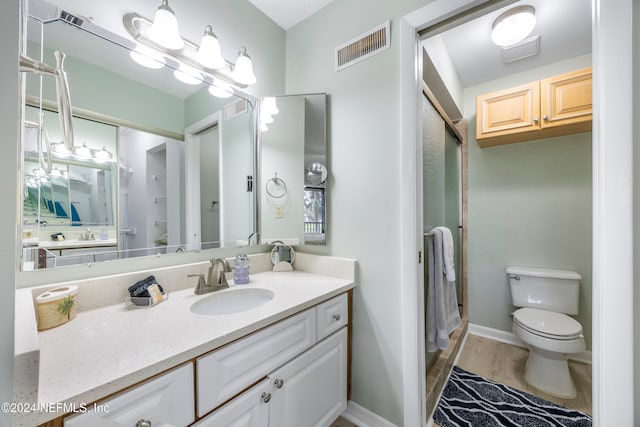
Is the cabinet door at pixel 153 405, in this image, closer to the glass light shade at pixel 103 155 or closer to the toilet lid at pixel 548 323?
the glass light shade at pixel 103 155

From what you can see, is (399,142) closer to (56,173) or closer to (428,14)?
(428,14)

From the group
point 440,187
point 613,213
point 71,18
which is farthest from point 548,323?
point 71,18

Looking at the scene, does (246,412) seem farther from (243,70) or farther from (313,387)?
(243,70)

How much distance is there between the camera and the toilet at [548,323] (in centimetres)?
160

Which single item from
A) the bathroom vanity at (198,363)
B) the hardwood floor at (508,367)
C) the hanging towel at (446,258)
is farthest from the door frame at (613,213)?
the hardwood floor at (508,367)

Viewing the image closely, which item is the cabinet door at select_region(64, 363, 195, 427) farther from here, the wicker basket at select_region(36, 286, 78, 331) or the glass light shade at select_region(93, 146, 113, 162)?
the glass light shade at select_region(93, 146, 113, 162)

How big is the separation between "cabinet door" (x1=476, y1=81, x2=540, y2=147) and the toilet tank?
3.76 ft

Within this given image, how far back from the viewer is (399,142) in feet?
4.08

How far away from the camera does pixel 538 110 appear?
188 centimetres

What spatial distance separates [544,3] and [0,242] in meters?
2.40

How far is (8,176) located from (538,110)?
8.81 ft

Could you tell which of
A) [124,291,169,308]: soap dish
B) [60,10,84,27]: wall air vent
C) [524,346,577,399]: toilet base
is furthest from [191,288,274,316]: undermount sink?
[524,346,577,399]: toilet base

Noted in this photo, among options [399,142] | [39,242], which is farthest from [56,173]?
[399,142]

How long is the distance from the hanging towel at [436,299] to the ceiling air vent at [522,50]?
1504mm
